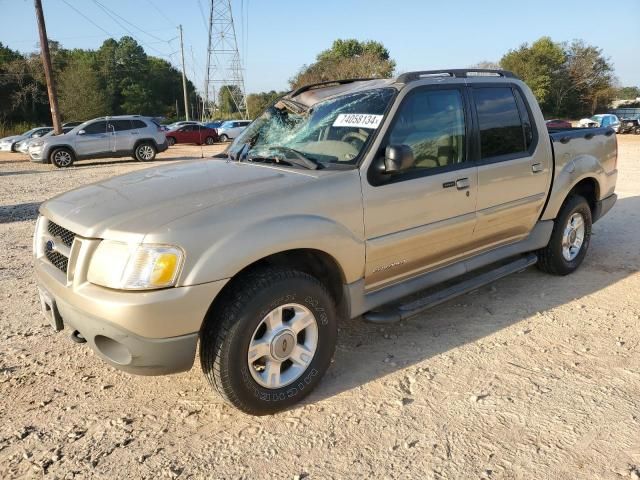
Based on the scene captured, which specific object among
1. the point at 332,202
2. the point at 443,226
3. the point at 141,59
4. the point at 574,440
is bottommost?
the point at 574,440

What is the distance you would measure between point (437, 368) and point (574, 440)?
0.93 metres

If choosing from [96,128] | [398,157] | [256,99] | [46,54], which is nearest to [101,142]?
[96,128]

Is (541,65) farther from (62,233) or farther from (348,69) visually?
(62,233)

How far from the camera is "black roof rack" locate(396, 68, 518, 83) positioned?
352 centimetres

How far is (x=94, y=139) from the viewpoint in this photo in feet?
60.6

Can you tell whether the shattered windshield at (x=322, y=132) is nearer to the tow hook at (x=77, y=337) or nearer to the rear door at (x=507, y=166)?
the rear door at (x=507, y=166)

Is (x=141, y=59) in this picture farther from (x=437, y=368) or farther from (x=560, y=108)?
(x=437, y=368)

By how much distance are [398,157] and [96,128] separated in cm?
1824

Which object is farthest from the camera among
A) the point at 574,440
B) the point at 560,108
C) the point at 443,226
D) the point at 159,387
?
the point at 560,108

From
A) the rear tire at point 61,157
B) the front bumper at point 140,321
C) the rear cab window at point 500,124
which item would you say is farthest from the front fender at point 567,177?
the rear tire at point 61,157

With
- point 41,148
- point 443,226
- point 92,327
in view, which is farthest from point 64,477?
point 41,148

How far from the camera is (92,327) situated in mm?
2504

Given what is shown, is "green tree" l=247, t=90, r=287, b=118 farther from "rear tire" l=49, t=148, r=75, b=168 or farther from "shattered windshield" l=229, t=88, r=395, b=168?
"shattered windshield" l=229, t=88, r=395, b=168

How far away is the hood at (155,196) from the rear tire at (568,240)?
9.49 feet
